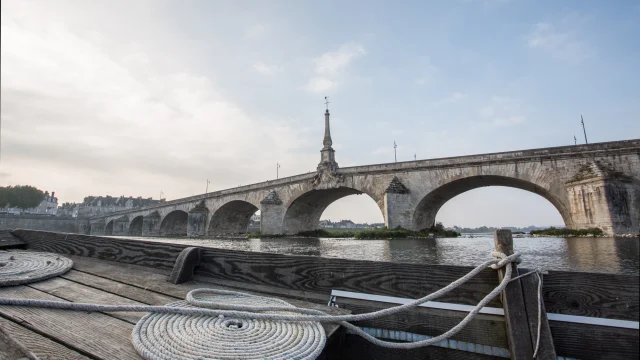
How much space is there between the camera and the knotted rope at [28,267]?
7.90 ft

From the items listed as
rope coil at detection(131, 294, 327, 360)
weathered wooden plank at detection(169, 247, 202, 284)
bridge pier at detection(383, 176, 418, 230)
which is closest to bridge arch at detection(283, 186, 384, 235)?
bridge pier at detection(383, 176, 418, 230)

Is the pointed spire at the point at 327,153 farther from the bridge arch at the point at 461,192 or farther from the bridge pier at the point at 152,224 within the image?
the bridge pier at the point at 152,224

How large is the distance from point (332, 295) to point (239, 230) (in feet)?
139

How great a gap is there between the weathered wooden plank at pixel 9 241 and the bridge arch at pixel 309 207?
2096 centimetres

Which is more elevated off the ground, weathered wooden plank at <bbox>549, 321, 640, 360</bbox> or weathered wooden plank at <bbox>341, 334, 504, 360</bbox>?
weathered wooden plank at <bbox>549, 321, 640, 360</bbox>

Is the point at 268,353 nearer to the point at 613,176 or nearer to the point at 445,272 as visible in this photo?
the point at 445,272

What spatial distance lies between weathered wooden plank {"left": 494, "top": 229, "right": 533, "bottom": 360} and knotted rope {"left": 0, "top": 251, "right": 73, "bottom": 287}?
3.52 m

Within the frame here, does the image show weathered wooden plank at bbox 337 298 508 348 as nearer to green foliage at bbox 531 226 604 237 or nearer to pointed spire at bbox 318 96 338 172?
green foliage at bbox 531 226 604 237

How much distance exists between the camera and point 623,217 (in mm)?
12844

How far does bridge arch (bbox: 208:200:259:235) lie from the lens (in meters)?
35.3

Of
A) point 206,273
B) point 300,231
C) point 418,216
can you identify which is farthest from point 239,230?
point 206,273

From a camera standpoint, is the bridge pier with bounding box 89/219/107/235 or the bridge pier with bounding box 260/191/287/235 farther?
the bridge pier with bounding box 89/219/107/235

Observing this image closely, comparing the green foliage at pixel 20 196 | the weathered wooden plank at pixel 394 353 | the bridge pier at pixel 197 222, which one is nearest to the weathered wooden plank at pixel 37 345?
the weathered wooden plank at pixel 394 353

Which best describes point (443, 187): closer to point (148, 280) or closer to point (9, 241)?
point (148, 280)
